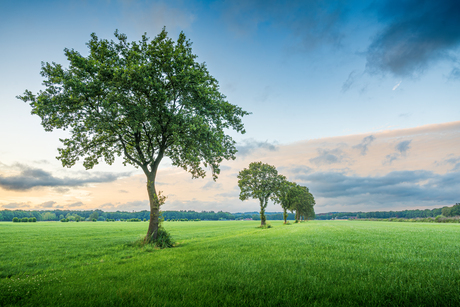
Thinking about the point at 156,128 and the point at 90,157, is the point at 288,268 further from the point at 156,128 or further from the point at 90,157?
the point at 90,157

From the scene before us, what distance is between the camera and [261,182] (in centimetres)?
5512

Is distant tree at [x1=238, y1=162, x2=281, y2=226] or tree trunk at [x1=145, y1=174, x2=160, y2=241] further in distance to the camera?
distant tree at [x1=238, y1=162, x2=281, y2=226]

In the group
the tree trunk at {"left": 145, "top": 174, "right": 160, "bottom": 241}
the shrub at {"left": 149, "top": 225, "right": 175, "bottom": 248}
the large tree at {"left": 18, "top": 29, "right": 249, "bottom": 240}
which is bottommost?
the shrub at {"left": 149, "top": 225, "right": 175, "bottom": 248}

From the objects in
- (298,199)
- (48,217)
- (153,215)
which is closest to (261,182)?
(298,199)

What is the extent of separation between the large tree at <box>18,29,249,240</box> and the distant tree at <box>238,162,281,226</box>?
118 feet

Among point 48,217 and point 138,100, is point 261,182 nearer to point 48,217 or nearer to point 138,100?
point 138,100

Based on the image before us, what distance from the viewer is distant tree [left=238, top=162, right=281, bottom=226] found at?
180 ft

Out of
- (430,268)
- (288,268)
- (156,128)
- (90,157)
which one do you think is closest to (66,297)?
(288,268)

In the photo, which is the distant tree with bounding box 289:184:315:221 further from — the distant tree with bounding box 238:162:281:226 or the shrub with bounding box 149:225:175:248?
the shrub with bounding box 149:225:175:248

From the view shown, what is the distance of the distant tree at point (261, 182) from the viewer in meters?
54.9

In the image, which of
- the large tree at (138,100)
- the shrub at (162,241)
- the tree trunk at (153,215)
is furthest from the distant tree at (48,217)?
the shrub at (162,241)

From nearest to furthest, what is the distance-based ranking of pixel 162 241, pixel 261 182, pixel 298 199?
pixel 162 241 < pixel 261 182 < pixel 298 199

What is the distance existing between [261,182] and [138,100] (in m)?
41.9

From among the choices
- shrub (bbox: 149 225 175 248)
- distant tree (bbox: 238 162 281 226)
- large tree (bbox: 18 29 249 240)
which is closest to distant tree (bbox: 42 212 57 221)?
distant tree (bbox: 238 162 281 226)
